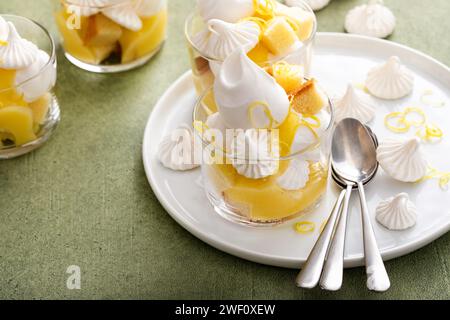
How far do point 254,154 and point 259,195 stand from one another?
0.35 feet

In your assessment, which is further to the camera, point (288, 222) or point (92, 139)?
point (92, 139)

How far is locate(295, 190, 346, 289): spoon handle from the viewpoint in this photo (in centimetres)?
120

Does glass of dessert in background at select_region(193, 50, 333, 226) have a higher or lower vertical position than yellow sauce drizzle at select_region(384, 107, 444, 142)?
higher

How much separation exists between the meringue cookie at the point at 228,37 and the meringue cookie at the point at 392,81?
0.34 metres

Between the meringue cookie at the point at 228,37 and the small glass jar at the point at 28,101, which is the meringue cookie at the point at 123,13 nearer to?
the small glass jar at the point at 28,101

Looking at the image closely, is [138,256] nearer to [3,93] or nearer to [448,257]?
[3,93]

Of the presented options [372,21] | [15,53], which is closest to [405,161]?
[372,21]

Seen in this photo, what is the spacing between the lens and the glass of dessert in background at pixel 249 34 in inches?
56.9

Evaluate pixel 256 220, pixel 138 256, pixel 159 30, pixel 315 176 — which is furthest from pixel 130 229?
pixel 159 30

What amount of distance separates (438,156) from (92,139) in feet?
2.62

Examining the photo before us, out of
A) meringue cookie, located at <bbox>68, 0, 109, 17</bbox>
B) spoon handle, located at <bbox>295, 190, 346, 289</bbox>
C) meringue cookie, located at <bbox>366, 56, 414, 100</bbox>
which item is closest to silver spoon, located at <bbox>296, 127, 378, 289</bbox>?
spoon handle, located at <bbox>295, 190, 346, 289</bbox>

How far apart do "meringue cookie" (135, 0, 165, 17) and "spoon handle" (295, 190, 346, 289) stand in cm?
75

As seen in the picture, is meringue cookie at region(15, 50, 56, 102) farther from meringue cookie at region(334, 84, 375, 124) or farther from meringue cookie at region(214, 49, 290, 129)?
meringue cookie at region(334, 84, 375, 124)

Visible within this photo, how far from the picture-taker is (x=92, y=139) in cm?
162
